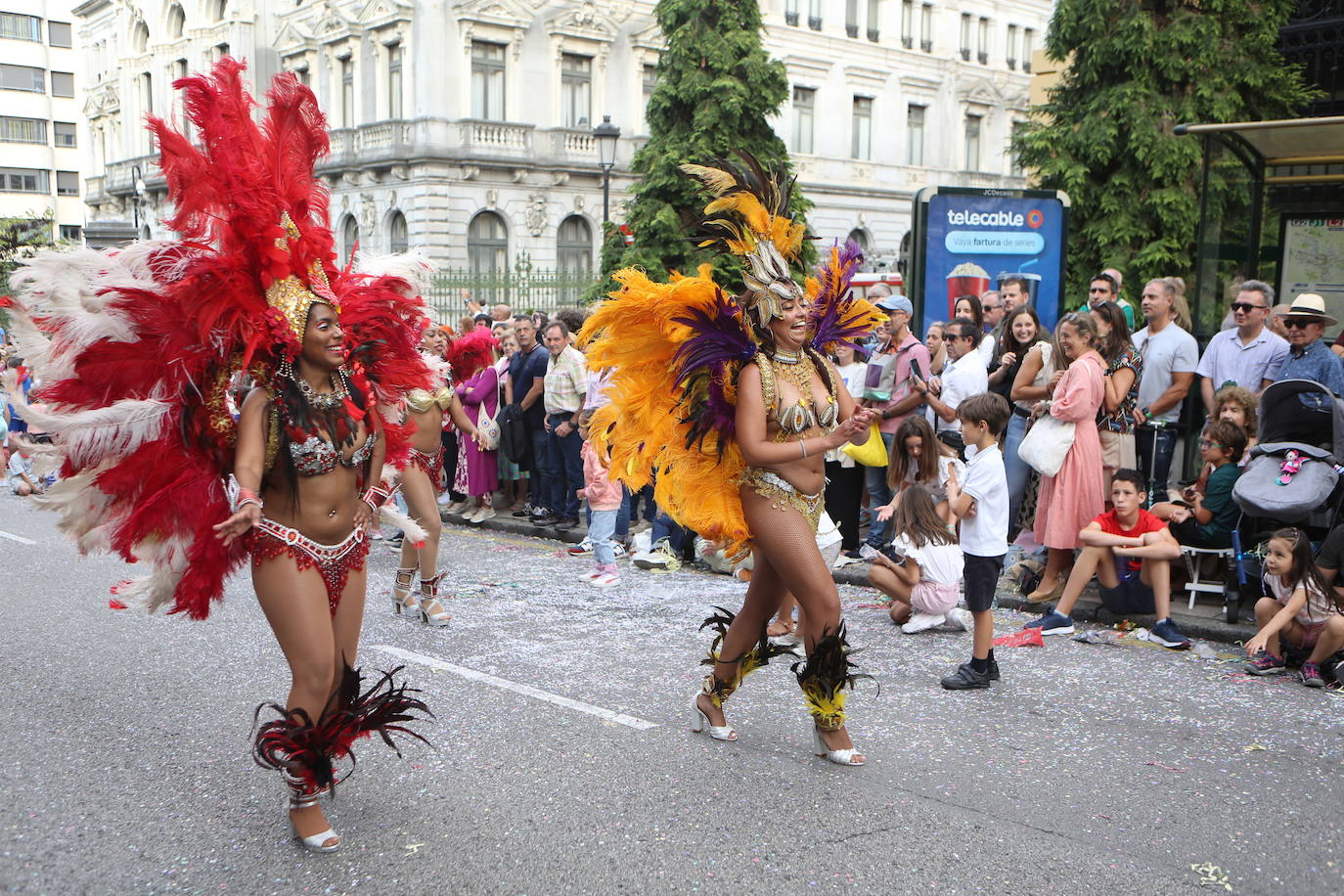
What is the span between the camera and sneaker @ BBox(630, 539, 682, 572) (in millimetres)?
9781

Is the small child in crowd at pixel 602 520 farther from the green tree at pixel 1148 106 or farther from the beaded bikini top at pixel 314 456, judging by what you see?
the green tree at pixel 1148 106

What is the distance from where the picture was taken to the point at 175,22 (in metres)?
44.8

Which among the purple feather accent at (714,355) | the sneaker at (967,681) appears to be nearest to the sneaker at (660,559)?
the sneaker at (967,681)

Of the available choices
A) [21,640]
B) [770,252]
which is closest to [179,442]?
[770,252]

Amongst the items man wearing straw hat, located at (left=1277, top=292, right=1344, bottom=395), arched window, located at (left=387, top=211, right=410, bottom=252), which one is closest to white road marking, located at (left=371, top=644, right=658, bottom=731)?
man wearing straw hat, located at (left=1277, top=292, right=1344, bottom=395)

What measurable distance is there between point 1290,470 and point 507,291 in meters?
23.9

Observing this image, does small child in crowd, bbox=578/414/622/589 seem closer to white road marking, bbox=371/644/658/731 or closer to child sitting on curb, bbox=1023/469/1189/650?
white road marking, bbox=371/644/658/731

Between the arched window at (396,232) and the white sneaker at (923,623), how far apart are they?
31.0 m

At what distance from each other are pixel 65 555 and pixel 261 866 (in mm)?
7258

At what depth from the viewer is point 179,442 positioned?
4527mm

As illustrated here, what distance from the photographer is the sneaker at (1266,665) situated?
6570 millimetres

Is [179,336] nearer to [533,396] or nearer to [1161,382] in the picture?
[1161,382]

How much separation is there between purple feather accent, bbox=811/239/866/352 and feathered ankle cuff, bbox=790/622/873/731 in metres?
1.36

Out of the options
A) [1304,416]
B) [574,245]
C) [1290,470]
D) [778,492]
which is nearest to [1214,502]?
[1290,470]
